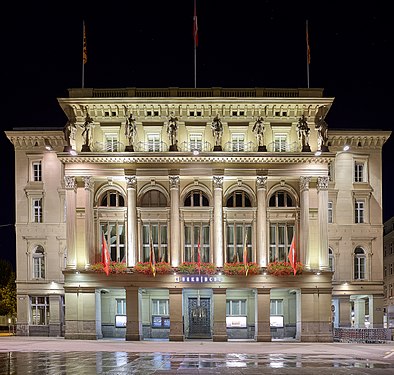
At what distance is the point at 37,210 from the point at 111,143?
1168 cm

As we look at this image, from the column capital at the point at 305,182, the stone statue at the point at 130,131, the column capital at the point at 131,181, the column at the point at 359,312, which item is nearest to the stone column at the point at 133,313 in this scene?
the column capital at the point at 131,181

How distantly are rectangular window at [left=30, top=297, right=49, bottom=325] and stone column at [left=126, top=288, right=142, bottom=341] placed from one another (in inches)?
478

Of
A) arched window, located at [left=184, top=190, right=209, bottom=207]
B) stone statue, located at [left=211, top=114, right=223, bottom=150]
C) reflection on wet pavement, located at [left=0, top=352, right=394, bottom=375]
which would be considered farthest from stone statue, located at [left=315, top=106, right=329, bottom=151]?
reflection on wet pavement, located at [left=0, top=352, right=394, bottom=375]

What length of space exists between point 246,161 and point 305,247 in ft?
30.3

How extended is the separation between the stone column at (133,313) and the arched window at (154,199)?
7.93 metres

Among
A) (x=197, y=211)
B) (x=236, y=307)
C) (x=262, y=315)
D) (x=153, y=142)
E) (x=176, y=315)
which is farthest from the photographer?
(x=236, y=307)

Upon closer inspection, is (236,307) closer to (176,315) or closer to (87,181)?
(176,315)

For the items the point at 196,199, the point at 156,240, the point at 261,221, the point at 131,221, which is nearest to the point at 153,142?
the point at 196,199

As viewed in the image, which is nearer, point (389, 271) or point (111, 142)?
point (111, 142)

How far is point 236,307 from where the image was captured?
Result: 69750mm

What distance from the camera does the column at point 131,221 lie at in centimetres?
6372

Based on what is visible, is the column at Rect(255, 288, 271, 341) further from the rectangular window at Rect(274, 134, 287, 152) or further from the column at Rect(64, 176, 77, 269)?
the column at Rect(64, 176, 77, 269)

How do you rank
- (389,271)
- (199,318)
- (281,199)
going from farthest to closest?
1. (389,271)
2. (199,318)
3. (281,199)

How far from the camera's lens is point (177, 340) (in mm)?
63188
